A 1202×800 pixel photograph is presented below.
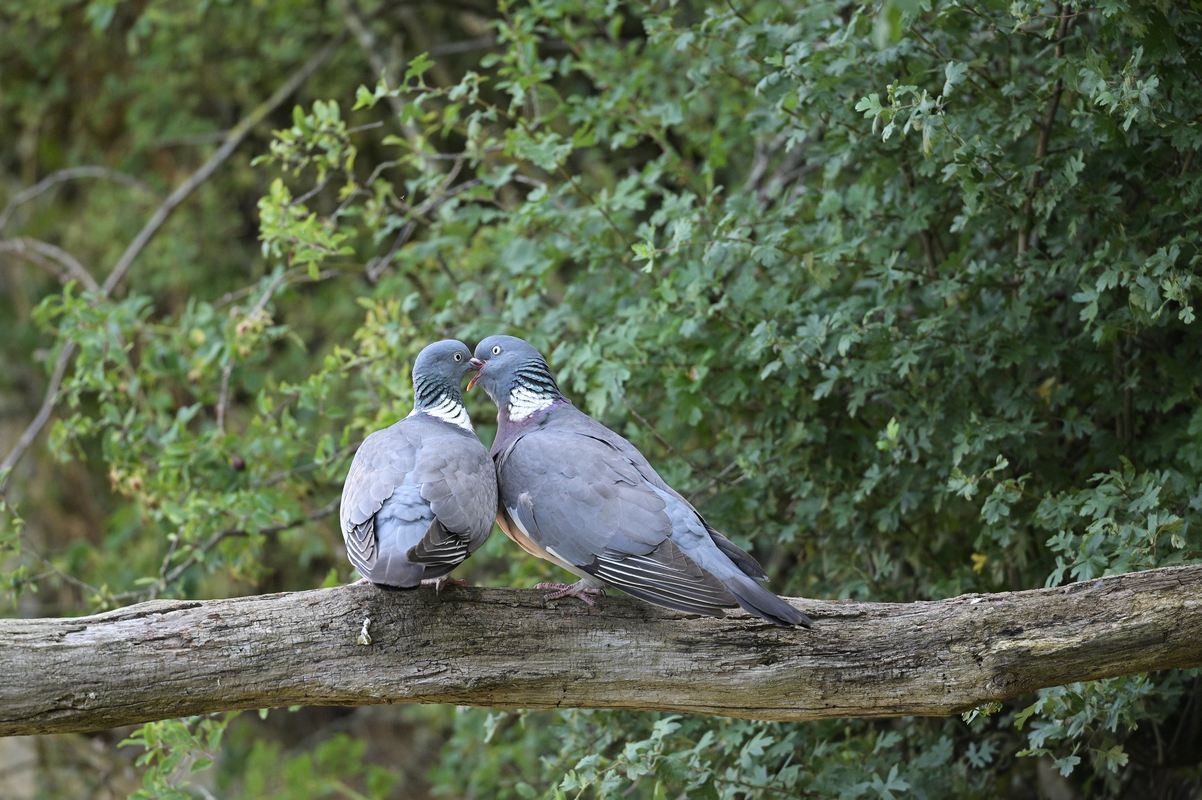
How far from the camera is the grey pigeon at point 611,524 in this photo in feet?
9.31

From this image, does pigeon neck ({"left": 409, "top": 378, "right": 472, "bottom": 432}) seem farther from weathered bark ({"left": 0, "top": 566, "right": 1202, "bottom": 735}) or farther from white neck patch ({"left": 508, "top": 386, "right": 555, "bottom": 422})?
weathered bark ({"left": 0, "top": 566, "right": 1202, "bottom": 735})

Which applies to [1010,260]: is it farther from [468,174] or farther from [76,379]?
[468,174]

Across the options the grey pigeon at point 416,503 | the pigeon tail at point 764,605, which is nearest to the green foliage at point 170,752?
the grey pigeon at point 416,503

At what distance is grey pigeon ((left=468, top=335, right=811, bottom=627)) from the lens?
2838 mm

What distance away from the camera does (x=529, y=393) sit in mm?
3717

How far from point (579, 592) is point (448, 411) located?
0.86m

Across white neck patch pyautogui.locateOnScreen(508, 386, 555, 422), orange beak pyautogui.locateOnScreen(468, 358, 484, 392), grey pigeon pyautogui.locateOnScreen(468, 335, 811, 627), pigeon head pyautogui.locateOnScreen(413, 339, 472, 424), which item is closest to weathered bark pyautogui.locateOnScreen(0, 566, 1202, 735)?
grey pigeon pyautogui.locateOnScreen(468, 335, 811, 627)

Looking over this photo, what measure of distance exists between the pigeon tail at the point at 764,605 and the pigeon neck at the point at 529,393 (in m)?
1.05

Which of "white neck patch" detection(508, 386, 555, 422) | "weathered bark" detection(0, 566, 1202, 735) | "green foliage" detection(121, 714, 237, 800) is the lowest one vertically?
"green foliage" detection(121, 714, 237, 800)

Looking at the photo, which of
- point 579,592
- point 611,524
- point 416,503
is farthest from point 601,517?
point 416,503

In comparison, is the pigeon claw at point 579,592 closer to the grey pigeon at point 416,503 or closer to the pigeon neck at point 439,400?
the grey pigeon at point 416,503

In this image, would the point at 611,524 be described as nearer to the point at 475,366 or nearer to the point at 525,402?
the point at 525,402

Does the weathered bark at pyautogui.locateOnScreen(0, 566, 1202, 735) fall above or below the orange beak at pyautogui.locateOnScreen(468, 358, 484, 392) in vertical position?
below

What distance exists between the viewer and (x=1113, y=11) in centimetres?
299
